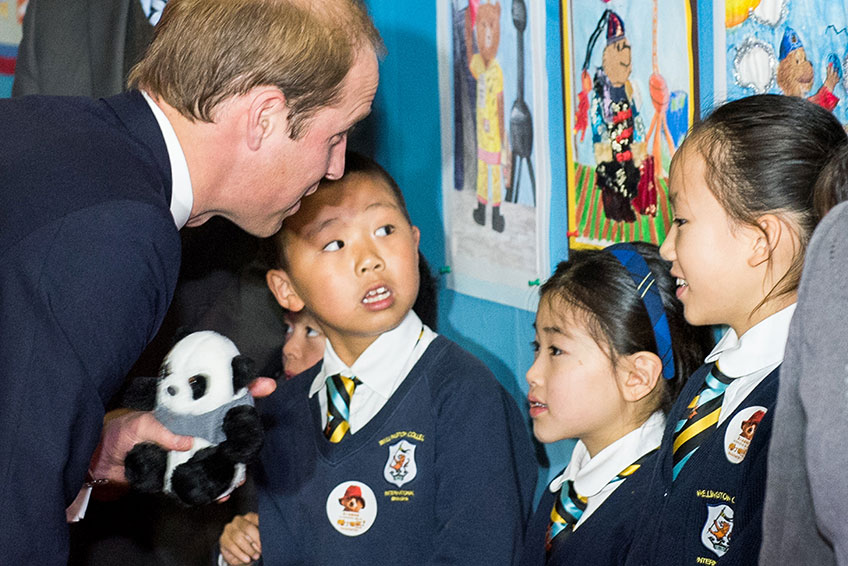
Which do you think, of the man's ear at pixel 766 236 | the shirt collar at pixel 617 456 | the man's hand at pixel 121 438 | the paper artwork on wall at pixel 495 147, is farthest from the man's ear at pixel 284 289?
the man's ear at pixel 766 236

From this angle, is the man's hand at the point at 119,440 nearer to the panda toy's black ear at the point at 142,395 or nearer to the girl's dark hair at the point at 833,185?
the panda toy's black ear at the point at 142,395

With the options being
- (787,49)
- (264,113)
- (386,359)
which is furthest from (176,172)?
(787,49)

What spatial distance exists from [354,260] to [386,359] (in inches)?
7.0

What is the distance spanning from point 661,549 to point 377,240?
71 centimetres

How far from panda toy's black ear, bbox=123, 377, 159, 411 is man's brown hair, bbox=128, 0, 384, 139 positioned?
45 centimetres

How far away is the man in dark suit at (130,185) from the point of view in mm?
878

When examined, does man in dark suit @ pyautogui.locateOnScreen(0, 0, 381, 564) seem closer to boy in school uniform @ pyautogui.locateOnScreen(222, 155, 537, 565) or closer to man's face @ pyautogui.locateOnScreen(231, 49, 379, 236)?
man's face @ pyautogui.locateOnScreen(231, 49, 379, 236)

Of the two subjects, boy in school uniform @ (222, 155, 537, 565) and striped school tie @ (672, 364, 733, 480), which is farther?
boy in school uniform @ (222, 155, 537, 565)

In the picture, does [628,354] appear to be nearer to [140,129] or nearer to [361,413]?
[361,413]

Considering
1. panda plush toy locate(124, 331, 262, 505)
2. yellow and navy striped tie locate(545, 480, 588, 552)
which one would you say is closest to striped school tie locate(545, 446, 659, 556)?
yellow and navy striped tie locate(545, 480, 588, 552)

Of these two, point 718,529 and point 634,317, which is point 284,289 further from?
point 718,529

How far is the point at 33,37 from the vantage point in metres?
2.06

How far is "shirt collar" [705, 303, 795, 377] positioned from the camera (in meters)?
1.13

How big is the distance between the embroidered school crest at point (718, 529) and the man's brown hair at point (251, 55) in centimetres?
70
